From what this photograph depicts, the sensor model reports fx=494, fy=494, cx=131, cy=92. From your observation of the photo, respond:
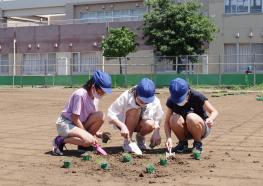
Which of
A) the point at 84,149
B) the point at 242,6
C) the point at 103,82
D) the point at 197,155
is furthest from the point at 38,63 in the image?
the point at 197,155

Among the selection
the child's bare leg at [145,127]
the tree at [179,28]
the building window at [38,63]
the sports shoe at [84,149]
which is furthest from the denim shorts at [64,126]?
the building window at [38,63]

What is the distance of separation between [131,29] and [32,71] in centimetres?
940

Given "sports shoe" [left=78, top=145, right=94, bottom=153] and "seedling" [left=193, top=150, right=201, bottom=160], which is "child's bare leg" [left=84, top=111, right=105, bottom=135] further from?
"seedling" [left=193, top=150, right=201, bottom=160]

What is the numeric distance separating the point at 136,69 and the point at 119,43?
8.14 ft

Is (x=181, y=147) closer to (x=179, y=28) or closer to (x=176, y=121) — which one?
(x=176, y=121)

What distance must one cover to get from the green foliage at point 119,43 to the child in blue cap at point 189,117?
26.3m

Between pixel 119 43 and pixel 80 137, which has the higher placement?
pixel 119 43

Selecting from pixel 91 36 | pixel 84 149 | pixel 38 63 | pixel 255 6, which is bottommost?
pixel 84 149

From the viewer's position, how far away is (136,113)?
648 cm

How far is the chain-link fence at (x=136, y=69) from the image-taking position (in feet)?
101

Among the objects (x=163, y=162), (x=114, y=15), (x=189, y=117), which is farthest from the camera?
(x=114, y=15)

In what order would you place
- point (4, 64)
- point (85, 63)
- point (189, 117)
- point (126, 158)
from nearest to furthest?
point (126, 158) → point (189, 117) → point (85, 63) → point (4, 64)

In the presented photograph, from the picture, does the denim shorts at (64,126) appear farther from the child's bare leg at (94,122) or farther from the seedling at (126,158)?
the seedling at (126,158)

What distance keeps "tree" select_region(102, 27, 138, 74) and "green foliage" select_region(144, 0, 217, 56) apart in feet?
4.57
